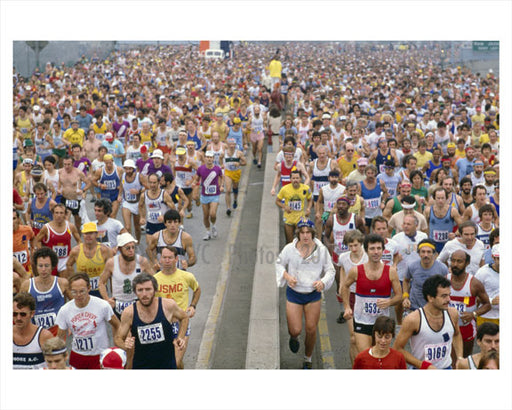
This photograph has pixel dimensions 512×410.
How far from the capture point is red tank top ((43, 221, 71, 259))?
9398 mm

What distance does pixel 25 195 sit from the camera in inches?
482

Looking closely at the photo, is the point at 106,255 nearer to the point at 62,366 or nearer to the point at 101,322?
the point at 101,322

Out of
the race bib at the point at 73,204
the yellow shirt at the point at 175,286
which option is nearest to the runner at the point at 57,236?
the yellow shirt at the point at 175,286

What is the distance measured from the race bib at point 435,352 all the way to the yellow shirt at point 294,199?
5028mm

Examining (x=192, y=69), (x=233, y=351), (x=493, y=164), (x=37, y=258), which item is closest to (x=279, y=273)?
(x=233, y=351)

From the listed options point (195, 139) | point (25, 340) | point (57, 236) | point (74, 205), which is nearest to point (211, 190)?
point (74, 205)

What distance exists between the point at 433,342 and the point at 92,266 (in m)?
4.20

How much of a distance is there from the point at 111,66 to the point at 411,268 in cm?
3650

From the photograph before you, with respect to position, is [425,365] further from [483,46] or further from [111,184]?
[483,46]

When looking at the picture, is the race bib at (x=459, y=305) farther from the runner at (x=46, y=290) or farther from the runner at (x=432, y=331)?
the runner at (x=46, y=290)

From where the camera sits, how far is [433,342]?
21.3 ft

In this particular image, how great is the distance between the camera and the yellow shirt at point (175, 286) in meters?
7.76

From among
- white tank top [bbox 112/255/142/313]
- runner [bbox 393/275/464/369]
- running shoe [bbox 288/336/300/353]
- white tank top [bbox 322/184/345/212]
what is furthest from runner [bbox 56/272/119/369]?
white tank top [bbox 322/184/345/212]

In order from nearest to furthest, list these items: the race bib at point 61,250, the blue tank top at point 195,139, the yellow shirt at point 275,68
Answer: the race bib at point 61,250 < the blue tank top at point 195,139 < the yellow shirt at point 275,68
